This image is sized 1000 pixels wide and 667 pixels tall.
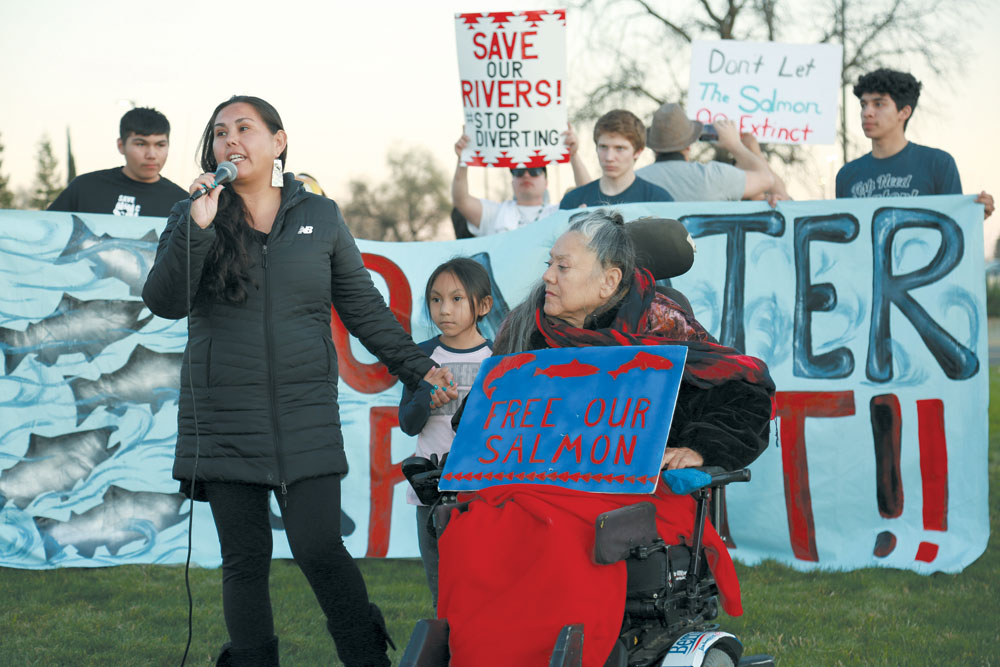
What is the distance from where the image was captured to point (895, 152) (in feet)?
19.1

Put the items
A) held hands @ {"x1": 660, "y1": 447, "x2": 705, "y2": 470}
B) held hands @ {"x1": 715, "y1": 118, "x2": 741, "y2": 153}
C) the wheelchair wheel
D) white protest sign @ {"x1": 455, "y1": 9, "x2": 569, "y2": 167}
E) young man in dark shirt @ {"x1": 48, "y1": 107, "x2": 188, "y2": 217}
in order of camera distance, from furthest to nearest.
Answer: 1. held hands @ {"x1": 715, "y1": 118, "x2": 741, "y2": 153}
2. white protest sign @ {"x1": 455, "y1": 9, "x2": 569, "y2": 167}
3. young man in dark shirt @ {"x1": 48, "y1": 107, "x2": 188, "y2": 217}
4. held hands @ {"x1": 660, "y1": 447, "x2": 705, "y2": 470}
5. the wheelchair wheel

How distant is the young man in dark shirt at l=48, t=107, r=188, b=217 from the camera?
6059 mm

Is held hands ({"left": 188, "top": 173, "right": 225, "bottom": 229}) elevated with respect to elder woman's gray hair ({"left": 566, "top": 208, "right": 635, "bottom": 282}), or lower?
elevated

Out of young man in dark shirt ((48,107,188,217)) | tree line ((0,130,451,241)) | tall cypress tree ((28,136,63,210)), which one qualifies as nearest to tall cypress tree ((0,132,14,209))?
tree line ((0,130,451,241))

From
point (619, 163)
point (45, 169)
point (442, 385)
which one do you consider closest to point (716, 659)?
point (442, 385)

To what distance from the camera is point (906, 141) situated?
5871mm

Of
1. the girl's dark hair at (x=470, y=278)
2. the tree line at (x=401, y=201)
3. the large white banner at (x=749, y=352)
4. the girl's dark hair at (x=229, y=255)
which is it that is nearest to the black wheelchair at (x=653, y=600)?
the girl's dark hair at (x=229, y=255)

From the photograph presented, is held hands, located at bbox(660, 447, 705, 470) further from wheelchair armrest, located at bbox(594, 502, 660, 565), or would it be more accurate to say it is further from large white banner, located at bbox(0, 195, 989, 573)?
large white banner, located at bbox(0, 195, 989, 573)

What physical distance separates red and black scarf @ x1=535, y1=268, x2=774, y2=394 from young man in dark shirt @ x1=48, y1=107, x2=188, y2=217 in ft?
12.1

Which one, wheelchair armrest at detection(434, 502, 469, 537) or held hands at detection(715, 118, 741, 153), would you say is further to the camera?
held hands at detection(715, 118, 741, 153)

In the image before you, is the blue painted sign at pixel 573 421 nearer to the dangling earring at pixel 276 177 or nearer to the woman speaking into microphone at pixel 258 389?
the woman speaking into microphone at pixel 258 389

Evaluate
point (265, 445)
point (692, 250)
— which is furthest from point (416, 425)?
point (692, 250)

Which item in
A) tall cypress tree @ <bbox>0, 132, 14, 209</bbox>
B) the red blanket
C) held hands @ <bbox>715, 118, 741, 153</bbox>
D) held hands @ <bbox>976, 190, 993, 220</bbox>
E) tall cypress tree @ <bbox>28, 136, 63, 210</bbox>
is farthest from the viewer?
tall cypress tree @ <bbox>28, 136, 63, 210</bbox>

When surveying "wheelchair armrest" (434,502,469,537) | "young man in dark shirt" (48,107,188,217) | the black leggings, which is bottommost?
the black leggings
